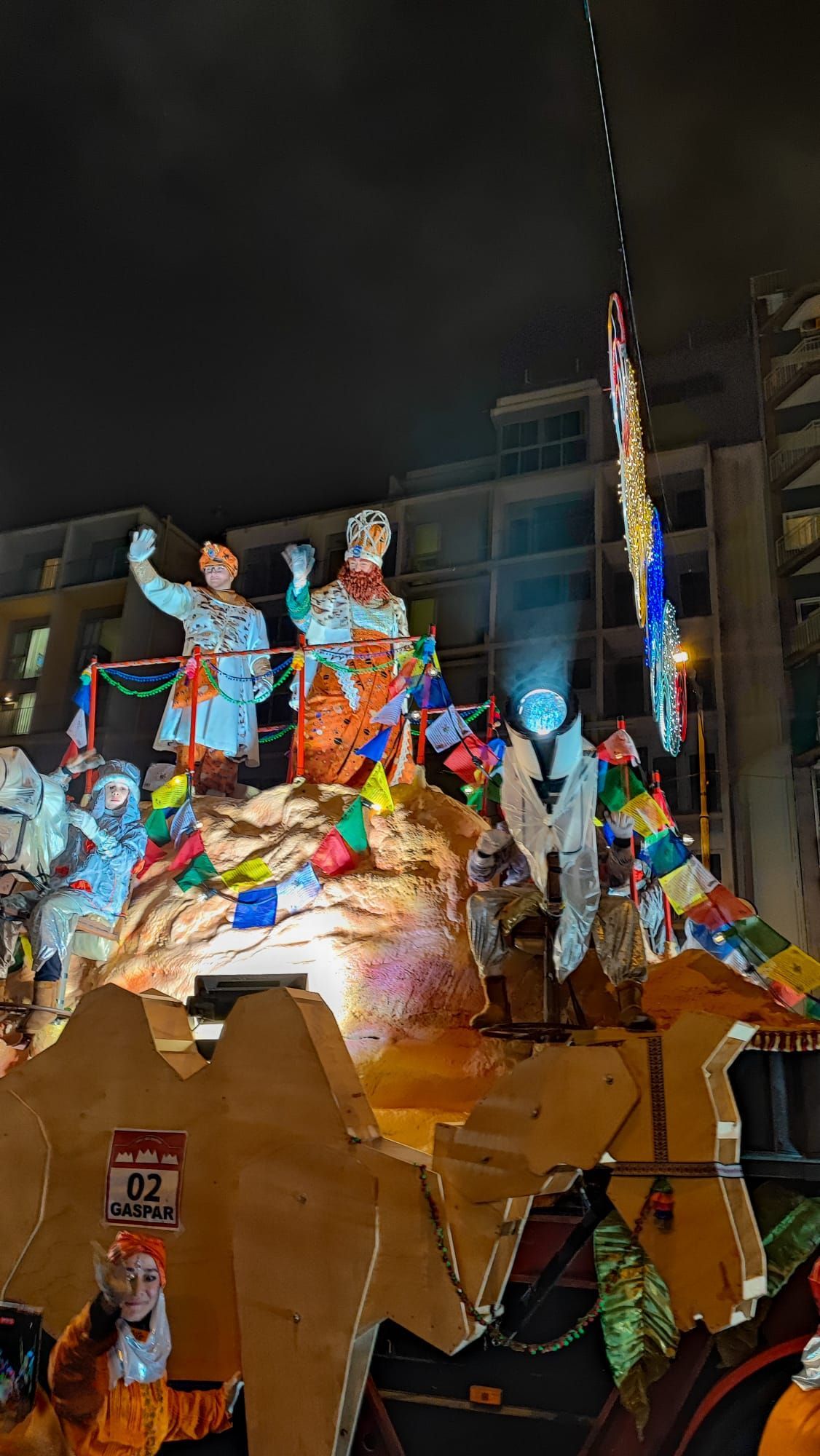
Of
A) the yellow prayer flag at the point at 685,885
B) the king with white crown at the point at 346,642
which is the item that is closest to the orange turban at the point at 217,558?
the king with white crown at the point at 346,642

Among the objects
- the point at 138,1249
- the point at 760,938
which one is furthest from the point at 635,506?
the point at 138,1249

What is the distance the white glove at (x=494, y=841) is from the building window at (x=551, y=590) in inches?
634

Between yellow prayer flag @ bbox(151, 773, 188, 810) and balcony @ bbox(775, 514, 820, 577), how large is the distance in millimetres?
14860

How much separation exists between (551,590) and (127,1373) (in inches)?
774

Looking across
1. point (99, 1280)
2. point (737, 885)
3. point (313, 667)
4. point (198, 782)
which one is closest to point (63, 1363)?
point (99, 1280)

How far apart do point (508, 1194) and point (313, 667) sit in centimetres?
740

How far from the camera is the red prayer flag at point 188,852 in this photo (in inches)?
359

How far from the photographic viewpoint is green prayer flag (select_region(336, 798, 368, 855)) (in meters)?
8.89

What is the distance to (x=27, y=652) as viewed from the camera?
25.2 metres

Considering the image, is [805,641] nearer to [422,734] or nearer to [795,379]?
[795,379]

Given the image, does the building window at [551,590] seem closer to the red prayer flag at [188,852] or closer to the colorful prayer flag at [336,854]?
the colorful prayer flag at [336,854]

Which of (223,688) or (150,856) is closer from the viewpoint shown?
(150,856)

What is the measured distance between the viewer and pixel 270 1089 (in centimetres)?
570

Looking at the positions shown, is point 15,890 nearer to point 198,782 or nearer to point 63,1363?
point 198,782
